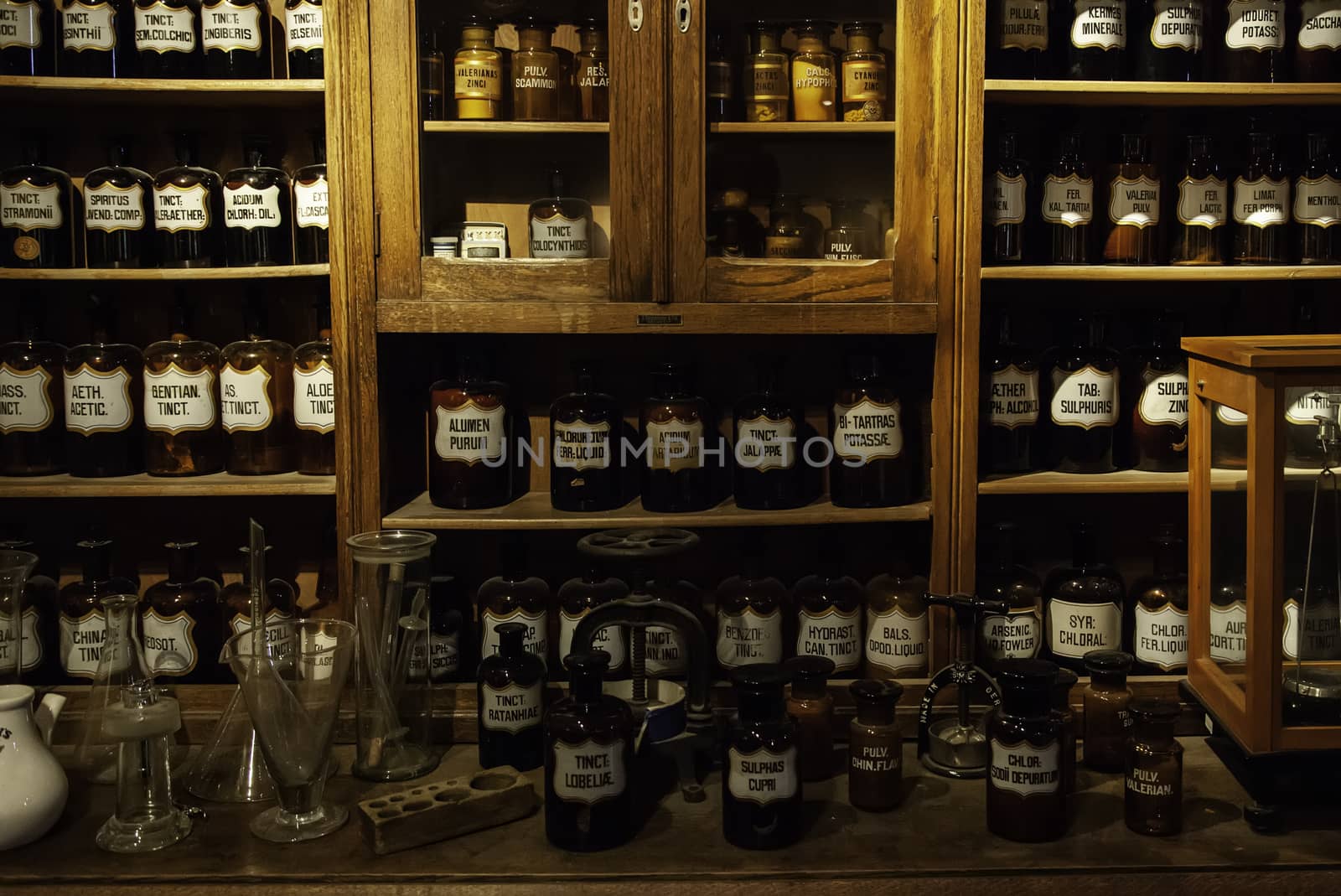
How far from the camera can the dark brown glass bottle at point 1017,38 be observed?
6.20 feet

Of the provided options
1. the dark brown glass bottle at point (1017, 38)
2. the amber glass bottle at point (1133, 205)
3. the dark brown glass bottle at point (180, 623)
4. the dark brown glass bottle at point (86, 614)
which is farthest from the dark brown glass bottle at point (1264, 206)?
the dark brown glass bottle at point (86, 614)

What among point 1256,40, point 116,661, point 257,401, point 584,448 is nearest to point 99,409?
point 257,401

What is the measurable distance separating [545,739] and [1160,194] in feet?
4.25

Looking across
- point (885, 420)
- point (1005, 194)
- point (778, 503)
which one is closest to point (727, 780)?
point (778, 503)

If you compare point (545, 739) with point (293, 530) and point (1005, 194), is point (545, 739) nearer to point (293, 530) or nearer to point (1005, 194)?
point (293, 530)

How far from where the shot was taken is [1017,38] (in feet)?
6.22

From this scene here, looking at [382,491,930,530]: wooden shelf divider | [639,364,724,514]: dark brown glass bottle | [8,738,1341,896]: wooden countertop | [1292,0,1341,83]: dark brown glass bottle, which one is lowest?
[8,738,1341,896]: wooden countertop

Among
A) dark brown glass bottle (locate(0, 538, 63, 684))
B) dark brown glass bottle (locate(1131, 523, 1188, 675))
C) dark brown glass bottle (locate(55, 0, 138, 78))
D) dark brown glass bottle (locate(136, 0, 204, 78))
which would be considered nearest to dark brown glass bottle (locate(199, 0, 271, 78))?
dark brown glass bottle (locate(136, 0, 204, 78))

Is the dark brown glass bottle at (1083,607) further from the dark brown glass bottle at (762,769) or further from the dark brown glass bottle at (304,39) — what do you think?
the dark brown glass bottle at (304,39)

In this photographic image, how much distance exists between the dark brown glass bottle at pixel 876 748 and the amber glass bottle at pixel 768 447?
1.20 feet

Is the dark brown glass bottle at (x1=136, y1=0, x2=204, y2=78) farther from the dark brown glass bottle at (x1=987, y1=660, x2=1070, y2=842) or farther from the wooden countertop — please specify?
the dark brown glass bottle at (x1=987, y1=660, x2=1070, y2=842)

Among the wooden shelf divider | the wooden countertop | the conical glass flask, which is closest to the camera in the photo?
the wooden countertop

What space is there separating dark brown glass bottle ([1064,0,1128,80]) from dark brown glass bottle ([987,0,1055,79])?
0.04 metres

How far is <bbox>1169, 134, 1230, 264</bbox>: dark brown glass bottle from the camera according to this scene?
1978mm
